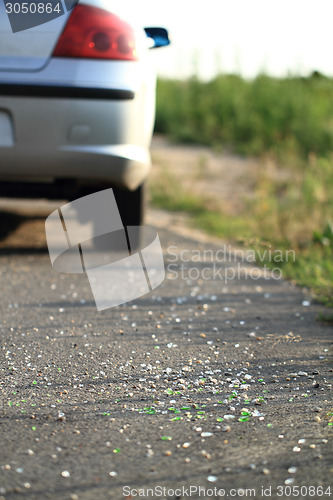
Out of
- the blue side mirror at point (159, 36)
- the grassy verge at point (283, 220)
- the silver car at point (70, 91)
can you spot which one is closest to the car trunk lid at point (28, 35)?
the silver car at point (70, 91)

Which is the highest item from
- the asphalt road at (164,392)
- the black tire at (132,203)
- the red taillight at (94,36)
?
the red taillight at (94,36)

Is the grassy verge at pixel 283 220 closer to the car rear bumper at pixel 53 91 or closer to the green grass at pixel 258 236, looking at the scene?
the green grass at pixel 258 236

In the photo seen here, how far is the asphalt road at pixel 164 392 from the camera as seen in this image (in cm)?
185

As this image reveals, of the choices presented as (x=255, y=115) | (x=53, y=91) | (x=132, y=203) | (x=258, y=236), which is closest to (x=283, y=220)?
(x=258, y=236)

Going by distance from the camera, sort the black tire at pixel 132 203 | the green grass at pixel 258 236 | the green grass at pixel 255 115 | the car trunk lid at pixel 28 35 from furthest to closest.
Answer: the green grass at pixel 255 115 → the black tire at pixel 132 203 → the green grass at pixel 258 236 → the car trunk lid at pixel 28 35

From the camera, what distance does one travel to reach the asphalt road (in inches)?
72.7

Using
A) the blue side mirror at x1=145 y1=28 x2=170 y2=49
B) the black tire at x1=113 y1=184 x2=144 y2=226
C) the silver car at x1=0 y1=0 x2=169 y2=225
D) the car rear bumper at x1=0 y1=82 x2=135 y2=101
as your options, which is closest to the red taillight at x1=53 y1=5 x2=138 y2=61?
the silver car at x1=0 y1=0 x2=169 y2=225

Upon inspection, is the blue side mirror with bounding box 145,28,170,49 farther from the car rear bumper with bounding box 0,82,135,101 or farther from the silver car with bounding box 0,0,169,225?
the car rear bumper with bounding box 0,82,135,101

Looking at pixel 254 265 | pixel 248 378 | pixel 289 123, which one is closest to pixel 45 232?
pixel 254 265

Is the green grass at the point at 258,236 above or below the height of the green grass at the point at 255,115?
above

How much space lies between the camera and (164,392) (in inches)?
95.7

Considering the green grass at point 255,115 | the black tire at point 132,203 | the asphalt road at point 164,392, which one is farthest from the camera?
the green grass at point 255,115

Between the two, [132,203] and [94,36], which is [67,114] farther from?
[132,203]

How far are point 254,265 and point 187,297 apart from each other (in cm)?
107
